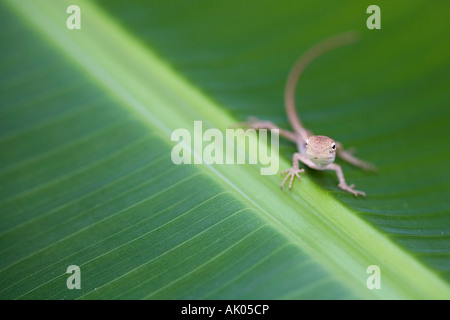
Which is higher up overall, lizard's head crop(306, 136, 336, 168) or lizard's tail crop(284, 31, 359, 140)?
lizard's tail crop(284, 31, 359, 140)

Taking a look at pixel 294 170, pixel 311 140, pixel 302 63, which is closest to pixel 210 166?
pixel 294 170

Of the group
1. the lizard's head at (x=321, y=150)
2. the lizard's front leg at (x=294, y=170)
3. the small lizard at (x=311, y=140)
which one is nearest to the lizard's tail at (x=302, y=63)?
the small lizard at (x=311, y=140)

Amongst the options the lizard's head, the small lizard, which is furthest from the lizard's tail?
the lizard's head

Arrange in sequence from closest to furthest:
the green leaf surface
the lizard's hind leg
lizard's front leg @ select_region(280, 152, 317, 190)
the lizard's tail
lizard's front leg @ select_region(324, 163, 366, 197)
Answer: the green leaf surface, lizard's front leg @ select_region(280, 152, 317, 190), lizard's front leg @ select_region(324, 163, 366, 197), the lizard's hind leg, the lizard's tail

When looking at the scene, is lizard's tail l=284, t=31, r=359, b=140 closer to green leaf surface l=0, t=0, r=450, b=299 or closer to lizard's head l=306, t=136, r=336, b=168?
green leaf surface l=0, t=0, r=450, b=299

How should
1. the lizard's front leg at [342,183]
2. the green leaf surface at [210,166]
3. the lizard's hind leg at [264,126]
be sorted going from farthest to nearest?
the lizard's hind leg at [264,126] → the lizard's front leg at [342,183] → the green leaf surface at [210,166]

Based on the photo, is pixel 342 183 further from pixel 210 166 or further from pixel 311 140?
pixel 210 166

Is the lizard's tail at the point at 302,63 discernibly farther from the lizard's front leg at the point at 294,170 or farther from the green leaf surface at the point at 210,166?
the lizard's front leg at the point at 294,170
